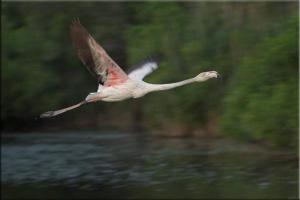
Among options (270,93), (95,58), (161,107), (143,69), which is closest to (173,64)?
(161,107)

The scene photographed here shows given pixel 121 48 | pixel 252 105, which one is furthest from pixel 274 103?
pixel 121 48

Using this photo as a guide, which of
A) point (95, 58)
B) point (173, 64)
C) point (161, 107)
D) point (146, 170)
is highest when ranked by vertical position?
point (173, 64)

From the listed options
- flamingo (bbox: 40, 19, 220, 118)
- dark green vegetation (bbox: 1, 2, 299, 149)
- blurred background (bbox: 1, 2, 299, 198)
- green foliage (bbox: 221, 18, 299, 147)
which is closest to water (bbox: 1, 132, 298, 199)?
blurred background (bbox: 1, 2, 299, 198)

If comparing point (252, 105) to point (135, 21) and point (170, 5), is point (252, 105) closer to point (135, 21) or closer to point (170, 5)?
point (170, 5)

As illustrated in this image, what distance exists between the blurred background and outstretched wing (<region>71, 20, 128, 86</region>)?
1263 cm

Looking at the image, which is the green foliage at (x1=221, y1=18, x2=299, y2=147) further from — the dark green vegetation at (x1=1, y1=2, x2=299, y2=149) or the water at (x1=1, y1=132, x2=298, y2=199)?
the water at (x1=1, y1=132, x2=298, y2=199)

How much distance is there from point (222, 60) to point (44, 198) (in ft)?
26.1

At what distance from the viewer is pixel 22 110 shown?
33750mm

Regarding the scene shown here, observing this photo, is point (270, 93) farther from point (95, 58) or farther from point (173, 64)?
point (95, 58)

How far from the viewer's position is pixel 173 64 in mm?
27328

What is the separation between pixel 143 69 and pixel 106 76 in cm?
124

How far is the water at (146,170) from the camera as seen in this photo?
819 inches

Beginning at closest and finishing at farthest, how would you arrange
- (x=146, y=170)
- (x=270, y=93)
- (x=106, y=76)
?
Result: (x=106, y=76)
(x=146, y=170)
(x=270, y=93)

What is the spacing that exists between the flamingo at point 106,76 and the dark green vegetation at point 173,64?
1340 cm
